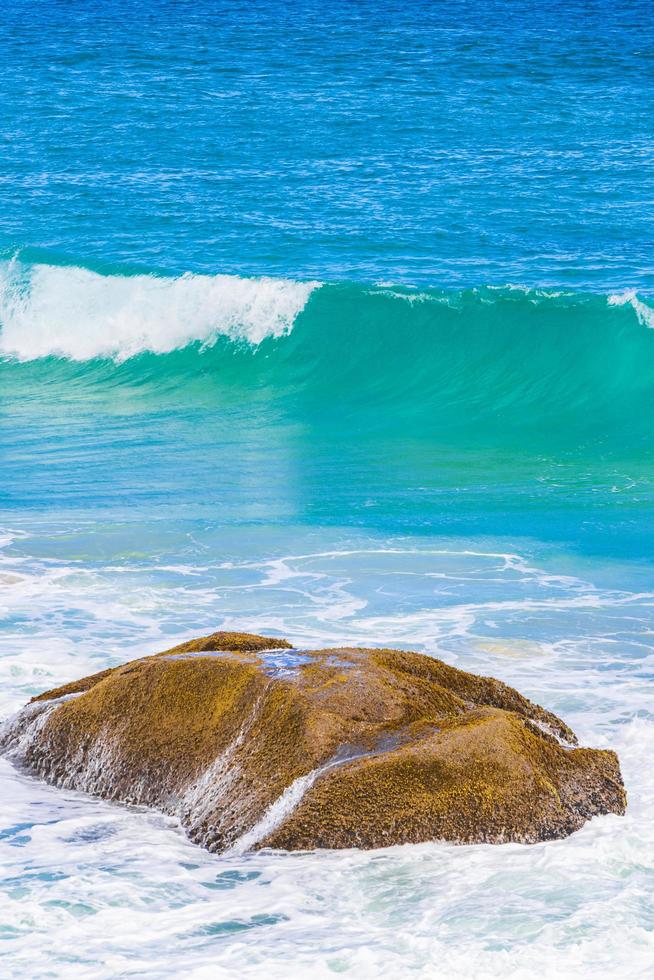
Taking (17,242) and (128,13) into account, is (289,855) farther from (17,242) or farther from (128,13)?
(128,13)

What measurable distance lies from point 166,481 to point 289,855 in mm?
8216

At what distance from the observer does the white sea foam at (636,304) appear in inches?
719

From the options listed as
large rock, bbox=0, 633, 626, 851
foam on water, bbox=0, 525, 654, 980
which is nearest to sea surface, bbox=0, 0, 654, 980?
foam on water, bbox=0, 525, 654, 980

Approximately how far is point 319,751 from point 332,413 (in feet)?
39.2

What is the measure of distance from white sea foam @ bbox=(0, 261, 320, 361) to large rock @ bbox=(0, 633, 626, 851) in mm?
14159

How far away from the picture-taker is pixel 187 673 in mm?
5949

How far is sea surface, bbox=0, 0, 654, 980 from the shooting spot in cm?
487

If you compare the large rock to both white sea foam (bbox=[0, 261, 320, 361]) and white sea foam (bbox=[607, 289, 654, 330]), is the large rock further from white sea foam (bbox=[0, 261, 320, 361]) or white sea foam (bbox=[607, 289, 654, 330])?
white sea foam (bbox=[0, 261, 320, 361])

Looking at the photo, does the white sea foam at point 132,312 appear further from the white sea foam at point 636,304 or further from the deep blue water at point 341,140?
the white sea foam at point 636,304

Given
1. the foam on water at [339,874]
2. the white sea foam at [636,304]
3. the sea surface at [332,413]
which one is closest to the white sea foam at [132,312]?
the sea surface at [332,413]

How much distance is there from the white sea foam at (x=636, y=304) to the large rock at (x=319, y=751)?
1298 centimetres

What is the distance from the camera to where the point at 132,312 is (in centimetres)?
2111

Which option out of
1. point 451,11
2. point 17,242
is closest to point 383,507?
point 17,242

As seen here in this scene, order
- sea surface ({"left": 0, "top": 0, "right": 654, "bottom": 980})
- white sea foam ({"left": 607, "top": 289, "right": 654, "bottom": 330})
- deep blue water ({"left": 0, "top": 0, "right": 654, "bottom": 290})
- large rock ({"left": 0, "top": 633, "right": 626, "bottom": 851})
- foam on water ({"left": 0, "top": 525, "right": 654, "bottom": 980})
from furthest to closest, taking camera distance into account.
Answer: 1. deep blue water ({"left": 0, "top": 0, "right": 654, "bottom": 290})
2. white sea foam ({"left": 607, "top": 289, "right": 654, "bottom": 330})
3. large rock ({"left": 0, "top": 633, "right": 626, "bottom": 851})
4. sea surface ({"left": 0, "top": 0, "right": 654, "bottom": 980})
5. foam on water ({"left": 0, "top": 525, "right": 654, "bottom": 980})
